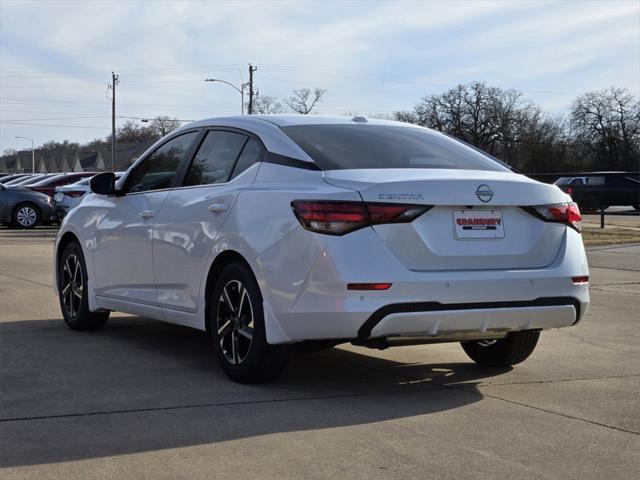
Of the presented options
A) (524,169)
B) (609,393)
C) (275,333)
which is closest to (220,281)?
(275,333)

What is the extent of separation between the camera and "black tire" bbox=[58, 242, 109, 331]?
772 cm

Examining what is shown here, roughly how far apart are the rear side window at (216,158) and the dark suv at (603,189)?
37270mm

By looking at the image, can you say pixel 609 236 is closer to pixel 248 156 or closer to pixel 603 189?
pixel 248 156

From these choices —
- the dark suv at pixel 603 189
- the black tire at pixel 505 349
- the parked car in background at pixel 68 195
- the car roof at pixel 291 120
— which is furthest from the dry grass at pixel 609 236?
the dark suv at pixel 603 189

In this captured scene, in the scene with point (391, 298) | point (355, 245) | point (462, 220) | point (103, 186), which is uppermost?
point (103, 186)

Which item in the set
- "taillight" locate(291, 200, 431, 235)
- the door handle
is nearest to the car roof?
the door handle

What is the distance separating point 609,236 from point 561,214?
18264mm

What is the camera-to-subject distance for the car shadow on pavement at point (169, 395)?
448 cm

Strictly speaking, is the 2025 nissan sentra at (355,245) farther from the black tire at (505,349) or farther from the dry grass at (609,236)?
the dry grass at (609,236)

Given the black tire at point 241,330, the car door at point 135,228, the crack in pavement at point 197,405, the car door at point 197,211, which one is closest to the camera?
the crack in pavement at point 197,405

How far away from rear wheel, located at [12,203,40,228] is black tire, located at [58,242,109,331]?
18.7m

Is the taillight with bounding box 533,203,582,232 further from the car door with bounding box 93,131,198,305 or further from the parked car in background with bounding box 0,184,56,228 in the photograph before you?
the parked car in background with bounding box 0,184,56,228

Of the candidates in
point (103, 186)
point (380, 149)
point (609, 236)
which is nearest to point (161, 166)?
point (103, 186)

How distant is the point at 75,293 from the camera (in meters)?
7.89
